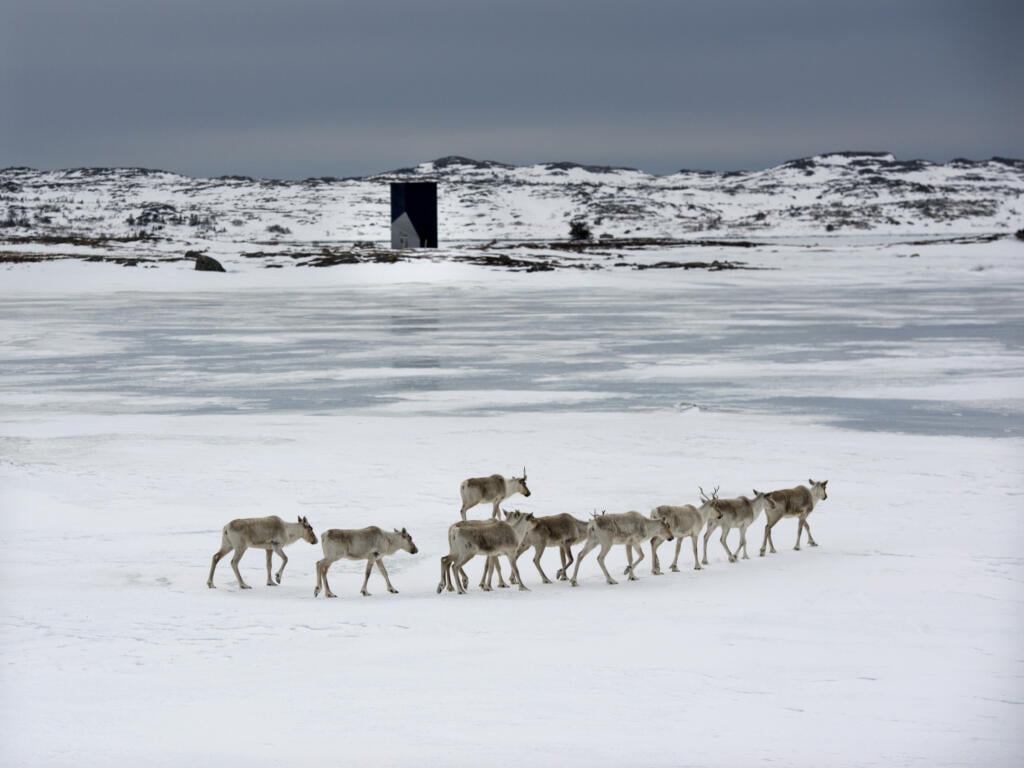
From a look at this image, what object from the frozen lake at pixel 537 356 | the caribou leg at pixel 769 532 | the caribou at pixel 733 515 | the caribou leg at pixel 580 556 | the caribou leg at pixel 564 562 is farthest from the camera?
the frozen lake at pixel 537 356

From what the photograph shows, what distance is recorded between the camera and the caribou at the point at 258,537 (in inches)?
399

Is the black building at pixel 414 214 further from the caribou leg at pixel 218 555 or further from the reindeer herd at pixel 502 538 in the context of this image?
the caribou leg at pixel 218 555

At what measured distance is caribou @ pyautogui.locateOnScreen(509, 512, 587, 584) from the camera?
410 inches

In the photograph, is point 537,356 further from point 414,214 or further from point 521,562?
point 414,214

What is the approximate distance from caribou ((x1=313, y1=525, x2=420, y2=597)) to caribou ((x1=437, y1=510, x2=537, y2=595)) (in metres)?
0.37

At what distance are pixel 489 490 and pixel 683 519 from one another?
7.00 feet

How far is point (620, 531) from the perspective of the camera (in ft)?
34.4

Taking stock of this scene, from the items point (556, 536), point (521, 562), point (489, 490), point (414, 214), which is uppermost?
point (414, 214)

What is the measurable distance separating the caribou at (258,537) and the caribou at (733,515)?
356 centimetres

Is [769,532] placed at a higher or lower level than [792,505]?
lower

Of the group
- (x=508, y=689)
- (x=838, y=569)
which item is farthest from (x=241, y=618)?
(x=838, y=569)

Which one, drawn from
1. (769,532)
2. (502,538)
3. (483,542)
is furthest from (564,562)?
(769,532)

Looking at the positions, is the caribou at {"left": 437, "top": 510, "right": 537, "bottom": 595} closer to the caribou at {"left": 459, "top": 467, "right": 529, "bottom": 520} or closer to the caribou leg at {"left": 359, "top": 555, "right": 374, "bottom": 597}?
the caribou leg at {"left": 359, "top": 555, "right": 374, "bottom": 597}

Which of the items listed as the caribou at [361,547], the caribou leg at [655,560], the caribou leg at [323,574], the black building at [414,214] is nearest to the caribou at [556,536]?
the caribou leg at [655,560]
